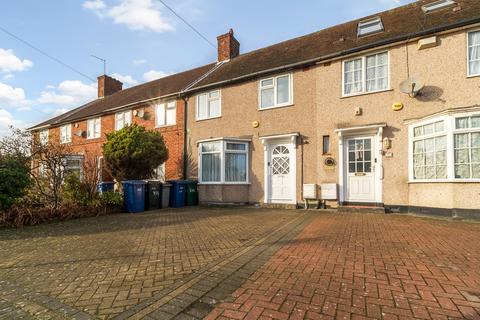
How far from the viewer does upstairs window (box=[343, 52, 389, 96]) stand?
8.94m

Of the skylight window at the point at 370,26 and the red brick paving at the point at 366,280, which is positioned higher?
the skylight window at the point at 370,26

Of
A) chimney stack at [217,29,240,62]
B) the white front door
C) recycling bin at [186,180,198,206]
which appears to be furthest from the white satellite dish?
chimney stack at [217,29,240,62]

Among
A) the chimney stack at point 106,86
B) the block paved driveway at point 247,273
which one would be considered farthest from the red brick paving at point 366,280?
the chimney stack at point 106,86

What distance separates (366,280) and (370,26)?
10.9 m

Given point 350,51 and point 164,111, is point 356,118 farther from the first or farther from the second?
point 164,111

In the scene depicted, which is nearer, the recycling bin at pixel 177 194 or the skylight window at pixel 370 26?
the skylight window at pixel 370 26

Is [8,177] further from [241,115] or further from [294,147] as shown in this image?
[294,147]

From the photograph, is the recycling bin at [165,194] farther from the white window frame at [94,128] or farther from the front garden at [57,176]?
the white window frame at [94,128]

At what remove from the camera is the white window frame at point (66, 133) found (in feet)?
69.6

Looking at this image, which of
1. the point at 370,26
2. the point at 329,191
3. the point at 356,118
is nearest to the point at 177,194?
the point at 329,191

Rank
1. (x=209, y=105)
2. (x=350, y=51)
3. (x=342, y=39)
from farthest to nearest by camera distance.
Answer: (x=209, y=105) < (x=342, y=39) < (x=350, y=51)

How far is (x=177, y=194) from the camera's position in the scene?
11414 millimetres

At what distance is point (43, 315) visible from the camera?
8.69ft

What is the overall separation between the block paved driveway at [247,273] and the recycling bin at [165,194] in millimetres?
4825
